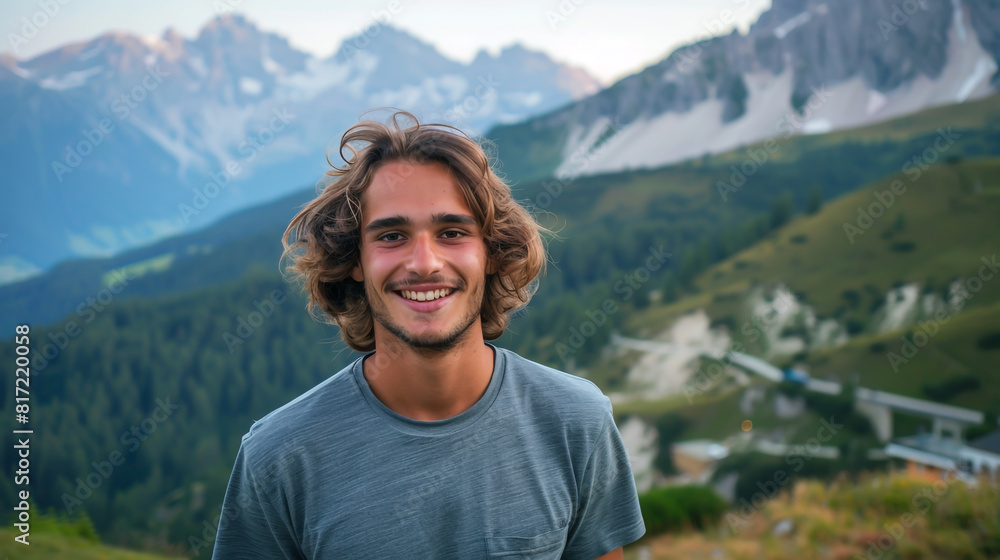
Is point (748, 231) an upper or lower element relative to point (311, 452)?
upper

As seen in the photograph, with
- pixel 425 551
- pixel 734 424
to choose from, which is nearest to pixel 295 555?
pixel 425 551

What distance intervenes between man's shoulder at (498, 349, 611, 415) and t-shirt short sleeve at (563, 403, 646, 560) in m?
0.10

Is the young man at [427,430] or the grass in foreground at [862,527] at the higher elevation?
the young man at [427,430]

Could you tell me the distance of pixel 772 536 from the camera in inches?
586

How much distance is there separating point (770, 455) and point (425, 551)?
74.3m

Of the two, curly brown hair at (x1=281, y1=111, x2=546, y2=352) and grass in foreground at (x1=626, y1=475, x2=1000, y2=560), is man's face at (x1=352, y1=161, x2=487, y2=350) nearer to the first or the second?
curly brown hair at (x1=281, y1=111, x2=546, y2=352)

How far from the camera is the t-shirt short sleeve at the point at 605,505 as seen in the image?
10.2ft

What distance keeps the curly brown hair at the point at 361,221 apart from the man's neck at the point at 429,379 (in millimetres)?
574

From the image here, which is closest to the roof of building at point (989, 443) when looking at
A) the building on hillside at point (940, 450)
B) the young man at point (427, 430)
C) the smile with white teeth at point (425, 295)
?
the building on hillside at point (940, 450)

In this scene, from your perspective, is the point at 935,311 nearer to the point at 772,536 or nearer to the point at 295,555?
the point at 772,536

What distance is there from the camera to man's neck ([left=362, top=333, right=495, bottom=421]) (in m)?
3.02

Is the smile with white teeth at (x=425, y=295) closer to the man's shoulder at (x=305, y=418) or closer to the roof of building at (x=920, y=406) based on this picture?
the man's shoulder at (x=305, y=418)

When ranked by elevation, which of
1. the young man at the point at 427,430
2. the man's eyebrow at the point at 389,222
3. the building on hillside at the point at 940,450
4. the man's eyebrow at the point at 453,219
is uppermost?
the man's eyebrow at the point at 389,222

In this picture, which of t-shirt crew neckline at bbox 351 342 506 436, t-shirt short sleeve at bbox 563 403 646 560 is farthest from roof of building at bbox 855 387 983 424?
t-shirt crew neckline at bbox 351 342 506 436
